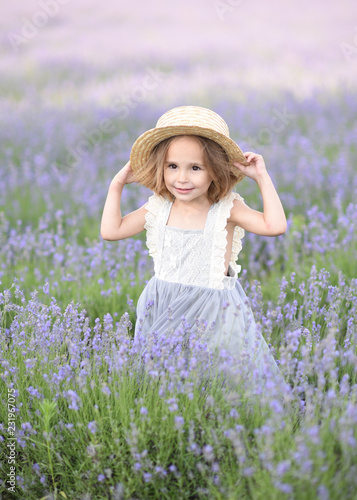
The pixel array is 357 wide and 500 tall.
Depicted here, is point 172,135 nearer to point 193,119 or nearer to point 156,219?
point 193,119

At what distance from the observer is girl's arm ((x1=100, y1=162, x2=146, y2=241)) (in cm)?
252

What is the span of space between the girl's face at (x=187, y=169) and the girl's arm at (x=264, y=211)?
7.2 inches

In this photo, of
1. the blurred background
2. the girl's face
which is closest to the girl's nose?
the girl's face

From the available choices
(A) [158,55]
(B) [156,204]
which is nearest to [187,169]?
(B) [156,204]

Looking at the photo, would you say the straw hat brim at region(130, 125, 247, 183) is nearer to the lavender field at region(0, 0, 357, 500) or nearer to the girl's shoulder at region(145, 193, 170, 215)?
the girl's shoulder at region(145, 193, 170, 215)

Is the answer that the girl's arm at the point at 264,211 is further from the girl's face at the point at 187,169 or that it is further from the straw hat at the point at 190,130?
the girl's face at the point at 187,169

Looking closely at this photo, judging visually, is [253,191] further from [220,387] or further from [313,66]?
[313,66]

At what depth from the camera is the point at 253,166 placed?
7.84ft

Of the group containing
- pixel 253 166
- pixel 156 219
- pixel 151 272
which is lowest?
pixel 151 272

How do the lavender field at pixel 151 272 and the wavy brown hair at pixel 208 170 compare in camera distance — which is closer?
the lavender field at pixel 151 272

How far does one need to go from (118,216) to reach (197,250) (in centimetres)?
42

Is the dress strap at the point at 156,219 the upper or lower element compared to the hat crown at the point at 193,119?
lower

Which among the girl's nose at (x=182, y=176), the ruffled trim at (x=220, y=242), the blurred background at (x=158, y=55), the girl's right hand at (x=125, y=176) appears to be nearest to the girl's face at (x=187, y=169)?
the girl's nose at (x=182, y=176)

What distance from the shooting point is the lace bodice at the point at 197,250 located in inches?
93.7
